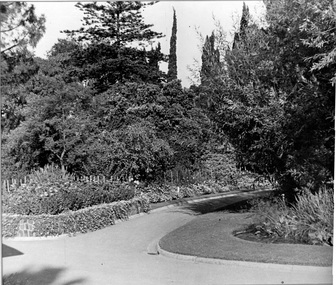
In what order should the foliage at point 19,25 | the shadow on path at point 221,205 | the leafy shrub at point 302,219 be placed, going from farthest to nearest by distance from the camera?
the shadow on path at point 221,205 → the leafy shrub at point 302,219 → the foliage at point 19,25

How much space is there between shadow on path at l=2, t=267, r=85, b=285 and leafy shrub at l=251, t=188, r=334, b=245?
8.87 feet

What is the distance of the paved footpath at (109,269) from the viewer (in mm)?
4059

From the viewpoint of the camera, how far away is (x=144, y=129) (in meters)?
4.83

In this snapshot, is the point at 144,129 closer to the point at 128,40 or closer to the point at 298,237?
the point at 128,40

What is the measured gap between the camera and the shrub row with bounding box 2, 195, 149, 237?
13.8 feet

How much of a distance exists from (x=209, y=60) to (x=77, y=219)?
8.67ft

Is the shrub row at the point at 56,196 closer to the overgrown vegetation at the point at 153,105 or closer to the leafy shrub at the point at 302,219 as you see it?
the overgrown vegetation at the point at 153,105

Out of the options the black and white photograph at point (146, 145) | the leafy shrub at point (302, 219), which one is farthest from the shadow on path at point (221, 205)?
the leafy shrub at point (302, 219)

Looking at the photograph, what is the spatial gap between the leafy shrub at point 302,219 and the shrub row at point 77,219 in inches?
67.0

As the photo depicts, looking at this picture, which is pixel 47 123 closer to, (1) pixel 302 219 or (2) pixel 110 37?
(2) pixel 110 37

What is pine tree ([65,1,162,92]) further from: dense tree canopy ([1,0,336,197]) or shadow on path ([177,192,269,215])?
shadow on path ([177,192,269,215])

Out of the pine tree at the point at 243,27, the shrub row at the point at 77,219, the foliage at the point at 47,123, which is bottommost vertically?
the shrub row at the point at 77,219

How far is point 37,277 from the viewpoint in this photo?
411 centimetres

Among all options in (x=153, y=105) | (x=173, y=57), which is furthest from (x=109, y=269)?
(x=173, y=57)
